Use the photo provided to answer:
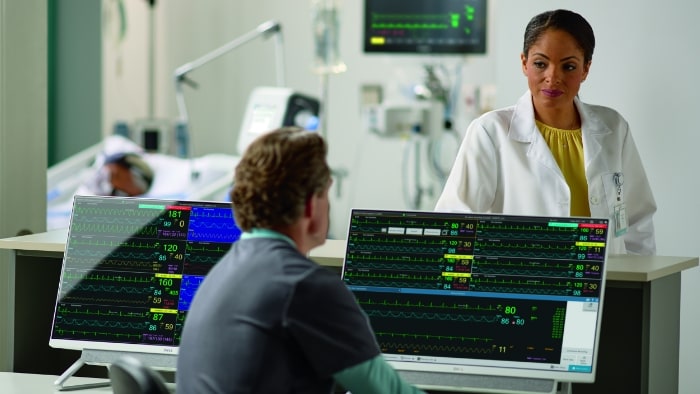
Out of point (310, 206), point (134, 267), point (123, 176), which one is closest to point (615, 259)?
point (310, 206)

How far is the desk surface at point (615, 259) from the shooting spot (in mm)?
2211

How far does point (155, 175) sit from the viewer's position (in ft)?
20.9

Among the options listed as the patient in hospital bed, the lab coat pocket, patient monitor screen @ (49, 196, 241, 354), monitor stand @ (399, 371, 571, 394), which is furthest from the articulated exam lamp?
monitor stand @ (399, 371, 571, 394)

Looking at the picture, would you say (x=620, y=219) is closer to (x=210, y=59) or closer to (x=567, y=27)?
(x=567, y=27)

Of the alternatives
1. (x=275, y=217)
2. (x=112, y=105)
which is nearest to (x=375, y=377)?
(x=275, y=217)

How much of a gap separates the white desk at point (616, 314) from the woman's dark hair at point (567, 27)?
2.01 ft

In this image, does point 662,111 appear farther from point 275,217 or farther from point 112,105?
point 112,105

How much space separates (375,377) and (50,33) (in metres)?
6.10

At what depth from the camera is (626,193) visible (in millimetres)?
2834

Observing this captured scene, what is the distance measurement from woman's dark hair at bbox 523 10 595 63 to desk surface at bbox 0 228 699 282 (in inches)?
23.6

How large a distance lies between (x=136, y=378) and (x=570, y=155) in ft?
5.04

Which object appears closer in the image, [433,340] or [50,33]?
[433,340]

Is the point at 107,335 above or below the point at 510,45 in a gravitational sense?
below

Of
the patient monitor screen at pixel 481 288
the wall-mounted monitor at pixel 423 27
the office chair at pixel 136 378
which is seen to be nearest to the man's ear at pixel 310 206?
the office chair at pixel 136 378
